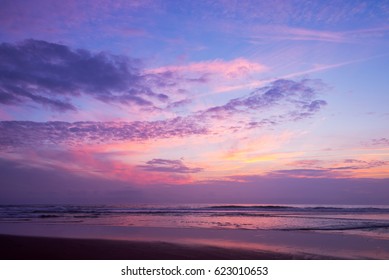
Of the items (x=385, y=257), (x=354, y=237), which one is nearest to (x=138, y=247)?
(x=385, y=257)

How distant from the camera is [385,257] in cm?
1219

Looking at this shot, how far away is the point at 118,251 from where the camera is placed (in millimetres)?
12641

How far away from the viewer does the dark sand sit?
1169 cm

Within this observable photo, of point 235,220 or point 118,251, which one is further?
point 235,220

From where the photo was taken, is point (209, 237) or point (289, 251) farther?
point (209, 237)

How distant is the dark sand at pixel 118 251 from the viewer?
11688mm

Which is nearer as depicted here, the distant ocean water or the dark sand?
the dark sand

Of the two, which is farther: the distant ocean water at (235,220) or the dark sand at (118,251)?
the distant ocean water at (235,220)
